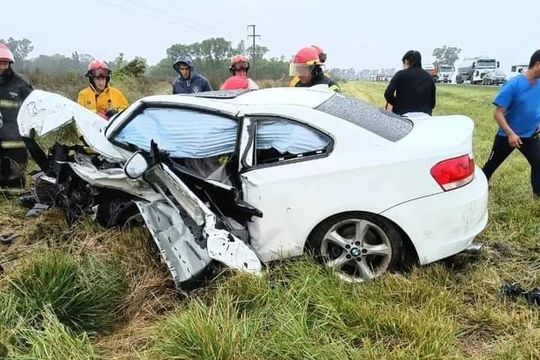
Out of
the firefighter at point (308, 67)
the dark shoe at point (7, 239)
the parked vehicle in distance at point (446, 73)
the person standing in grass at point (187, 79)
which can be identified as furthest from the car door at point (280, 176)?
the parked vehicle in distance at point (446, 73)

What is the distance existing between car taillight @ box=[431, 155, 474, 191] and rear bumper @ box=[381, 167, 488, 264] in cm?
4

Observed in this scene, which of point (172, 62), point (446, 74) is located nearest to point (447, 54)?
point (446, 74)

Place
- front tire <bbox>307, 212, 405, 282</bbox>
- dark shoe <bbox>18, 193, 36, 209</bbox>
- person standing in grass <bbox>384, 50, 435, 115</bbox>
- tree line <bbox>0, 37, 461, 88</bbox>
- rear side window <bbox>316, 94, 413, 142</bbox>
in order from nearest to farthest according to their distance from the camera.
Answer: front tire <bbox>307, 212, 405, 282</bbox>
rear side window <bbox>316, 94, 413, 142</bbox>
dark shoe <bbox>18, 193, 36, 209</bbox>
person standing in grass <bbox>384, 50, 435, 115</bbox>
tree line <bbox>0, 37, 461, 88</bbox>

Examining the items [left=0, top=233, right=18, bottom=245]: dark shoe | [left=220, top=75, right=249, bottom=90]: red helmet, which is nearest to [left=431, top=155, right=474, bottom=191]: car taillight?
[left=220, top=75, right=249, bottom=90]: red helmet

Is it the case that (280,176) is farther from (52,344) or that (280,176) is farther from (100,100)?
(100,100)

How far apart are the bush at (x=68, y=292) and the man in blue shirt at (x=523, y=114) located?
151 inches

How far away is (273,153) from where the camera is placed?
11.3 ft

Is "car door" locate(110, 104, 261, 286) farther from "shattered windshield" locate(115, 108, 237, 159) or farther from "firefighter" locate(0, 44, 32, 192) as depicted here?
"firefighter" locate(0, 44, 32, 192)

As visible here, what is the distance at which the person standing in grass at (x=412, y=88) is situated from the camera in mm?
5801

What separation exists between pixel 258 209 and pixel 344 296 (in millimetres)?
800

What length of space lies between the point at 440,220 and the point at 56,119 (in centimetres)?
322

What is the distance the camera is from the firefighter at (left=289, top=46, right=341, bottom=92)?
5.32m

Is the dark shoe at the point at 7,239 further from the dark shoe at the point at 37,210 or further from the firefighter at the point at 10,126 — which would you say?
the firefighter at the point at 10,126

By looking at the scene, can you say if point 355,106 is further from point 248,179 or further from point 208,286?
point 208,286
